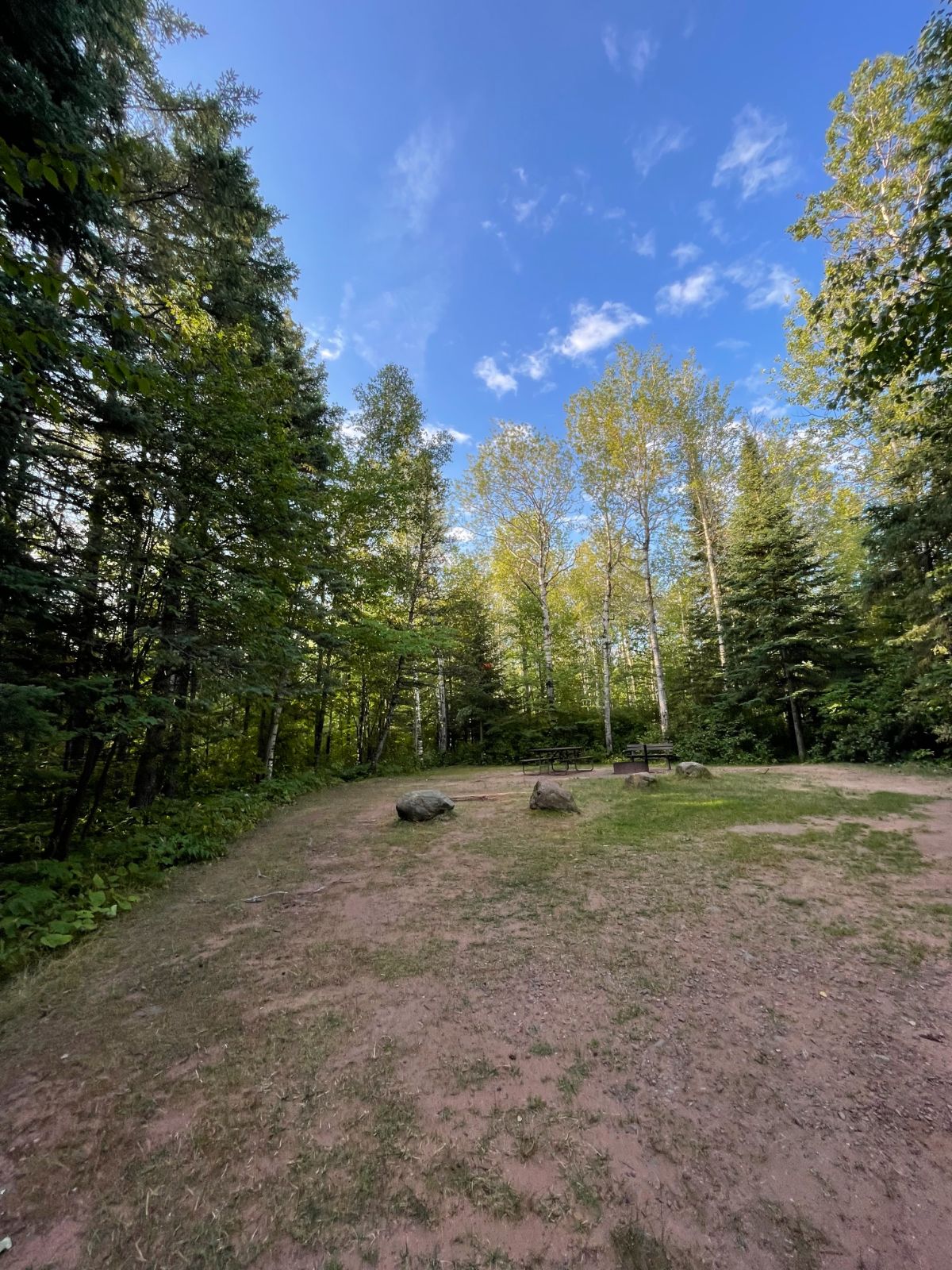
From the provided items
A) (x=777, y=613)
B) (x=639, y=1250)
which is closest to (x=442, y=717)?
(x=777, y=613)

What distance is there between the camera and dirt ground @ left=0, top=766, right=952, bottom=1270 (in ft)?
5.36

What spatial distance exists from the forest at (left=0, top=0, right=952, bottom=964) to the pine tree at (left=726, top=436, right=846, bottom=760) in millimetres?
98

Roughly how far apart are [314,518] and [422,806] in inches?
209

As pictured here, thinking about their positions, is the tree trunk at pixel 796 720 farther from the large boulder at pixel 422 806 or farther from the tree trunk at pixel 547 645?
the large boulder at pixel 422 806

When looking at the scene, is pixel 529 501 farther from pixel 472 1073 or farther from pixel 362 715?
pixel 472 1073

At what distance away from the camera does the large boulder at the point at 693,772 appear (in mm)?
9820

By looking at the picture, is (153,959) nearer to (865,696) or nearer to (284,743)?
(284,743)

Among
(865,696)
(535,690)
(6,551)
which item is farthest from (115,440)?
(535,690)

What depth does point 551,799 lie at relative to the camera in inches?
287

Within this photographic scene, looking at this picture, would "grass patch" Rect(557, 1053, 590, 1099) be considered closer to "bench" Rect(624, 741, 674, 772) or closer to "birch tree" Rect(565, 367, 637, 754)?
"bench" Rect(624, 741, 674, 772)

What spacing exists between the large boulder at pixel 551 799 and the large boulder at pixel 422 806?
1374 mm

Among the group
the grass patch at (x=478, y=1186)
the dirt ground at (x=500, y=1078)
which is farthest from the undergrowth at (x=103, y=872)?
the grass patch at (x=478, y=1186)

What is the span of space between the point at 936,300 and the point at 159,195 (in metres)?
9.38

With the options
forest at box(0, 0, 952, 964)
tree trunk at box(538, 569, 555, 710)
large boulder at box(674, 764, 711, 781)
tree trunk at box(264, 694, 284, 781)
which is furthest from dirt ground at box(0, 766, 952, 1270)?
tree trunk at box(538, 569, 555, 710)
